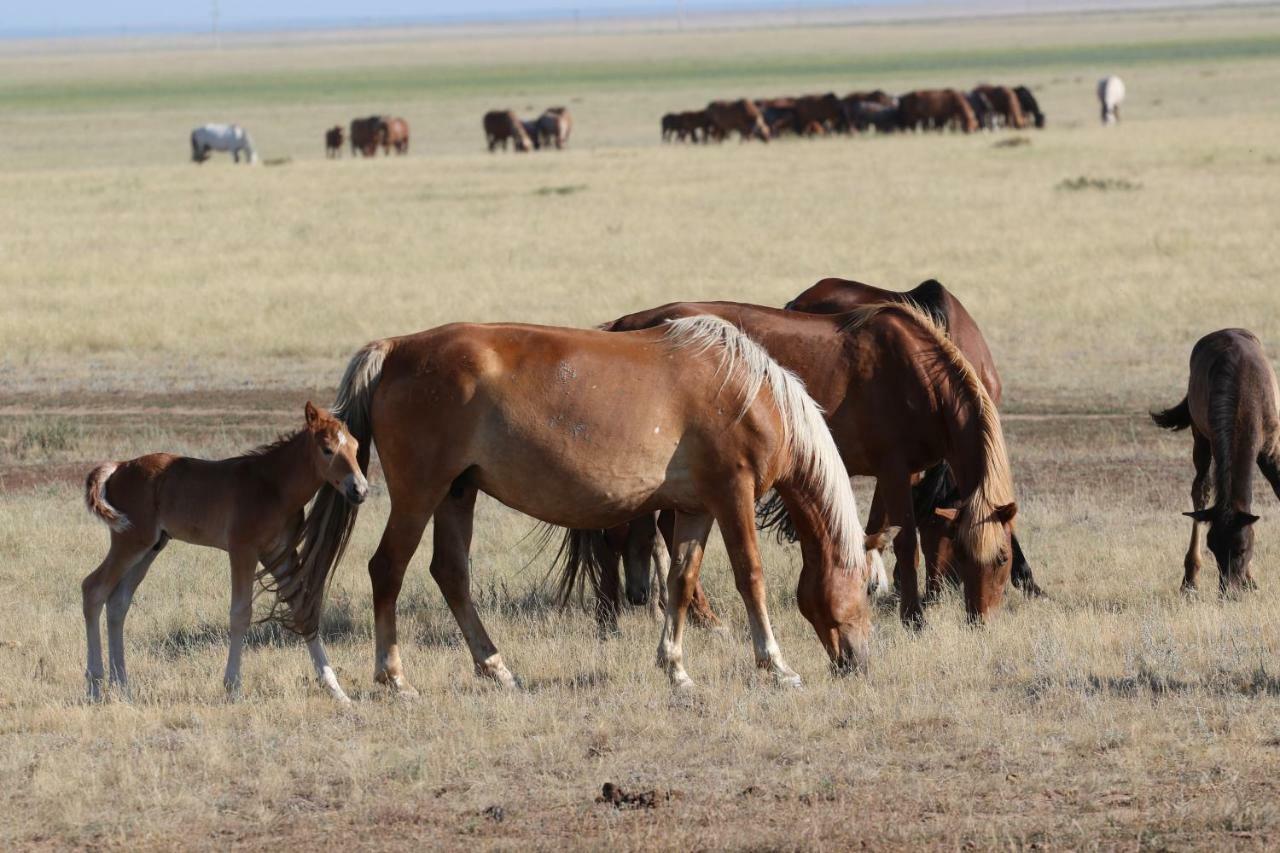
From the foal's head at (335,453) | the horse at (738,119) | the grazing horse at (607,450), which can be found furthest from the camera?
the horse at (738,119)

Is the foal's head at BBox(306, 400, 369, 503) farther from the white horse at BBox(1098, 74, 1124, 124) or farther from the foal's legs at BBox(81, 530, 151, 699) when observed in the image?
the white horse at BBox(1098, 74, 1124, 124)

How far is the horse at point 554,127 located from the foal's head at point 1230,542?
147 ft

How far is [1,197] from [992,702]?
31197 millimetres

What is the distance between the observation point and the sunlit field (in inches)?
210

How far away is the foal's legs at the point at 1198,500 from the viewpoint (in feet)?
27.9

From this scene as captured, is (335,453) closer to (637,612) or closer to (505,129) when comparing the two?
(637,612)

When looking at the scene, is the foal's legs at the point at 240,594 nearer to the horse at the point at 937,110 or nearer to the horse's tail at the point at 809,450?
the horse's tail at the point at 809,450

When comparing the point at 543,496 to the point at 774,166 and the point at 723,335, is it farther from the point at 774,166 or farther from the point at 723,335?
the point at 774,166

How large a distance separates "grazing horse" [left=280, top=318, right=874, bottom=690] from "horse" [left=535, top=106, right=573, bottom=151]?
45757 mm

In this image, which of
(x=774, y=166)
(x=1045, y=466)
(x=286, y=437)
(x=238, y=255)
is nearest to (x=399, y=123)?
(x=774, y=166)

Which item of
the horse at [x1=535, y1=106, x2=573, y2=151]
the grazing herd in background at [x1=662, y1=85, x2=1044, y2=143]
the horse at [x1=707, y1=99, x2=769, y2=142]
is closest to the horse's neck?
the horse at [x1=535, y1=106, x2=573, y2=151]

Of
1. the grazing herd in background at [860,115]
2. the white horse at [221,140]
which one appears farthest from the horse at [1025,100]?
the white horse at [221,140]

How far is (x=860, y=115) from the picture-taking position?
5447 cm

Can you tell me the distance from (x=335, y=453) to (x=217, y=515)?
69 cm
